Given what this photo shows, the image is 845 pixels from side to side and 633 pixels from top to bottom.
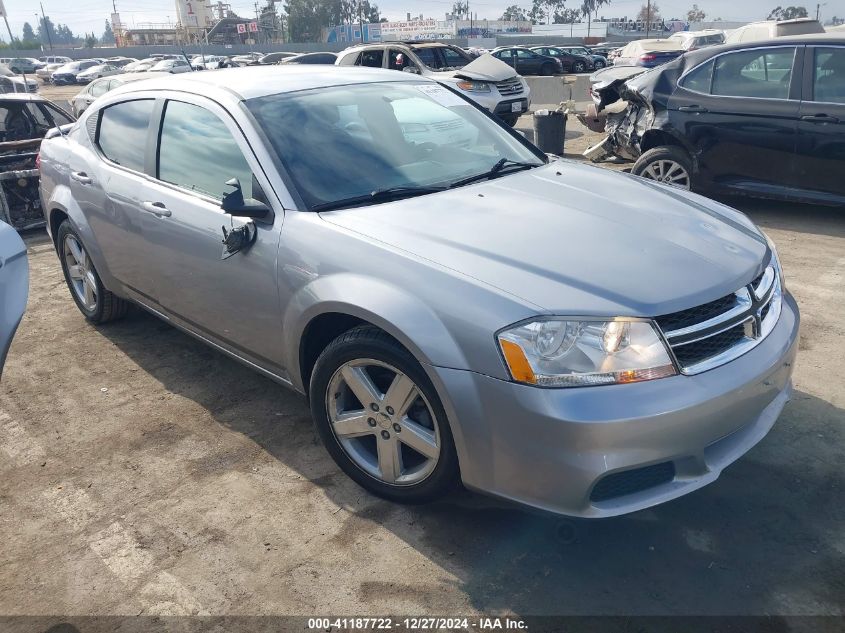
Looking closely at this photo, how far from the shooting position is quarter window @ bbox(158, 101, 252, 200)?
345 centimetres

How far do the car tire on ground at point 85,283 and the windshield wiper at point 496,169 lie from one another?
2732 mm

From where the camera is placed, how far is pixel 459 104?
13.8 ft

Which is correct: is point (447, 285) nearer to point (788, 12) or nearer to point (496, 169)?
point (496, 169)

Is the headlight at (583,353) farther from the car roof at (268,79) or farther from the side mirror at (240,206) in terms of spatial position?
the car roof at (268,79)

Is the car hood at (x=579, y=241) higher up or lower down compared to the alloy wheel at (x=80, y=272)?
higher up

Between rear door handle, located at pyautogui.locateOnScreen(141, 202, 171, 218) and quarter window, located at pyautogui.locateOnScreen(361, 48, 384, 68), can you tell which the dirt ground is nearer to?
rear door handle, located at pyautogui.locateOnScreen(141, 202, 171, 218)

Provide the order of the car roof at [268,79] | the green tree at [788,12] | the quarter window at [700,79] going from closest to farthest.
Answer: the car roof at [268,79], the quarter window at [700,79], the green tree at [788,12]

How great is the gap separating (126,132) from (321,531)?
2.80 m

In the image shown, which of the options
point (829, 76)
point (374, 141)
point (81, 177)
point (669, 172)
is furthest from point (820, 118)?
point (81, 177)

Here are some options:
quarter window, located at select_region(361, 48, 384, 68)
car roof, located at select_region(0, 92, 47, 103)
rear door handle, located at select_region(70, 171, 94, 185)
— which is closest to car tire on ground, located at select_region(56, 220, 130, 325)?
rear door handle, located at select_region(70, 171, 94, 185)

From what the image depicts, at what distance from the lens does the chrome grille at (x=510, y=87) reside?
45.7ft

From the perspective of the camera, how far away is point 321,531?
2936 mm

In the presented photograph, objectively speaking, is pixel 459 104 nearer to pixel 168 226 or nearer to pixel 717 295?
pixel 168 226

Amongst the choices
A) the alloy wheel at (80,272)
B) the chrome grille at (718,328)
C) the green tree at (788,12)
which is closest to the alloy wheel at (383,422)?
the chrome grille at (718,328)
